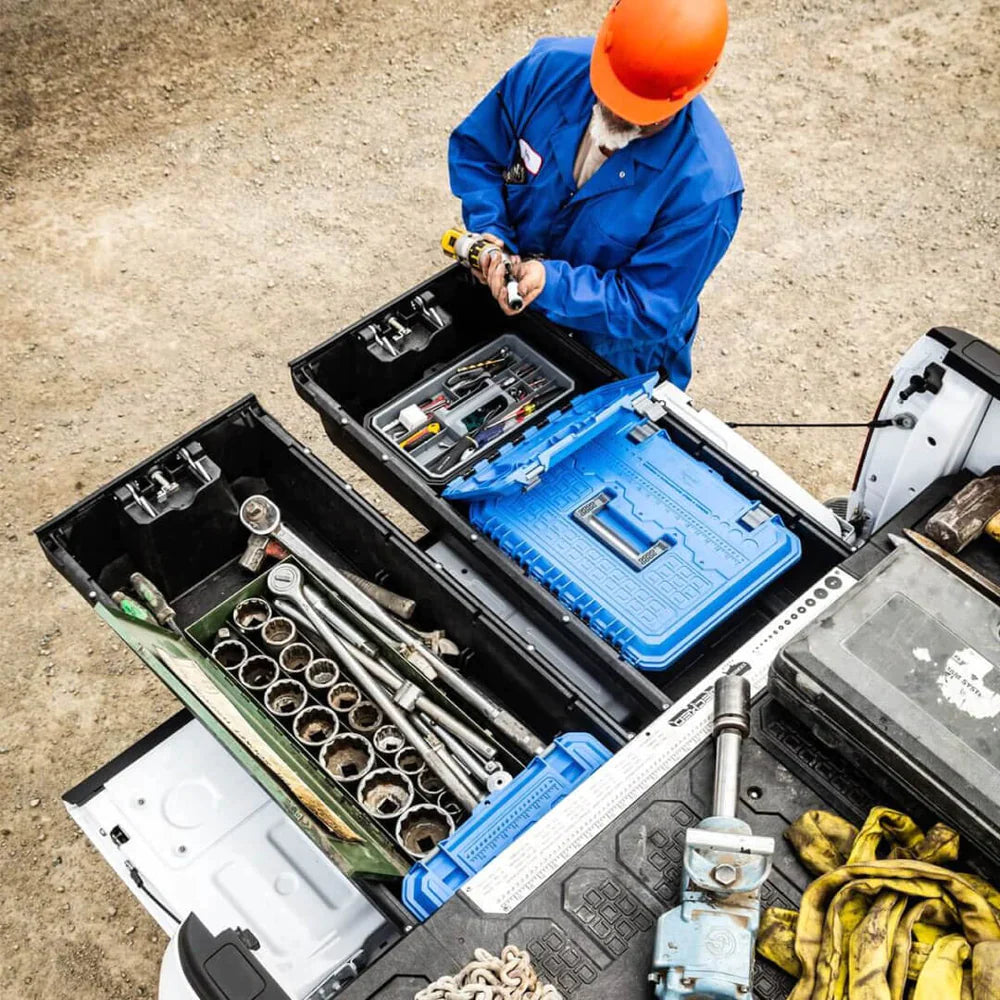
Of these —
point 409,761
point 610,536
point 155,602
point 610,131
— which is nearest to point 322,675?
point 409,761

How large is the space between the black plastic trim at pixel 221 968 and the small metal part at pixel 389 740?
0.68 m

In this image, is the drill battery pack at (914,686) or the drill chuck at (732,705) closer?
the drill battery pack at (914,686)

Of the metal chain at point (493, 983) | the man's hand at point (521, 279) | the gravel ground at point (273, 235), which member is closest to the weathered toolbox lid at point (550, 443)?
the man's hand at point (521, 279)

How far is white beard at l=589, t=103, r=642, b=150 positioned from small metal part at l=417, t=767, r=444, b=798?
154 centimetres

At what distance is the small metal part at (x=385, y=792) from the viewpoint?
2.25 metres

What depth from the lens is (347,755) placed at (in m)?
2.36

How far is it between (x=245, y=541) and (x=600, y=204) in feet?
4.01

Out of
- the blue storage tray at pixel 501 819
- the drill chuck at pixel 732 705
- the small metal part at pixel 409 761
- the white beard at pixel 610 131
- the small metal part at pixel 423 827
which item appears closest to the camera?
the drill chuck at pixel 732 705

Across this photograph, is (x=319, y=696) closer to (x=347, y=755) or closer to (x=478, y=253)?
(x=347, y=755)

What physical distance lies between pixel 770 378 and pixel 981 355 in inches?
92.5

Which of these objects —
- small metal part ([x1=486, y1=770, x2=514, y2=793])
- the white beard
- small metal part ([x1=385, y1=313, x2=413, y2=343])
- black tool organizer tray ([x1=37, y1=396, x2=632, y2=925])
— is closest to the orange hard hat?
the white beard

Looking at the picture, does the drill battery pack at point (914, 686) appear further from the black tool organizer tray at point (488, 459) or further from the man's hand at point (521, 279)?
the man's hand at point (521, 279)

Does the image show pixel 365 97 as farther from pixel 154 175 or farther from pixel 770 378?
pixel 770 378

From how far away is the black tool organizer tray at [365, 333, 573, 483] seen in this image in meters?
2.62
